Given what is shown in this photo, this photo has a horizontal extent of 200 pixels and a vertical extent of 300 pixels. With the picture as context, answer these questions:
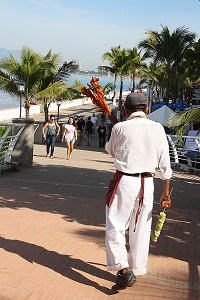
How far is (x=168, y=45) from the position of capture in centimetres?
3503

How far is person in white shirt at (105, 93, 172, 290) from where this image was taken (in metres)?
4.63

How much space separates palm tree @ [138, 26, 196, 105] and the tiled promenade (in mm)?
25068

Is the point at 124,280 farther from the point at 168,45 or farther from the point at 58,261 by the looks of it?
the point at 168,45

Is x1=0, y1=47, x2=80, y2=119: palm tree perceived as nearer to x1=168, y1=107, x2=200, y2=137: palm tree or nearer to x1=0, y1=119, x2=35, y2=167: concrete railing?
x1=0, y1=119, x2=35, y2=167: concrete railing

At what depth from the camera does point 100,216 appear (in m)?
8.23

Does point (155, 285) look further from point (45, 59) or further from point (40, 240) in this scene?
point (45, 59)

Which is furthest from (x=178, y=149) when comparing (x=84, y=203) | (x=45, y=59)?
(x=45, y=59)

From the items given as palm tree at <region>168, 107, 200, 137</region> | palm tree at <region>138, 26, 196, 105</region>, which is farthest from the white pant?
palm tree at <region>138, 26, 196, 105</region>

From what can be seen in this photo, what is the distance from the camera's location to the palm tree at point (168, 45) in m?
34.8

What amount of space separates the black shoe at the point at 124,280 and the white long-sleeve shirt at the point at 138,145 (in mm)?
896

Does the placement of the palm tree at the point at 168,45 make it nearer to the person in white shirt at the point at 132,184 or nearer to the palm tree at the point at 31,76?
the palm tree at the point at 31,76

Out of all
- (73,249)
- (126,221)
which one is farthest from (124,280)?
(73,249)

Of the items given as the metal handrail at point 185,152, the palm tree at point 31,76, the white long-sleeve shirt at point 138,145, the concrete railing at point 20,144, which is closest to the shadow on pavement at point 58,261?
the white long-sleeve shirt at point 138,145

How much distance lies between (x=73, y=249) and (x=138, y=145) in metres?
1.89
